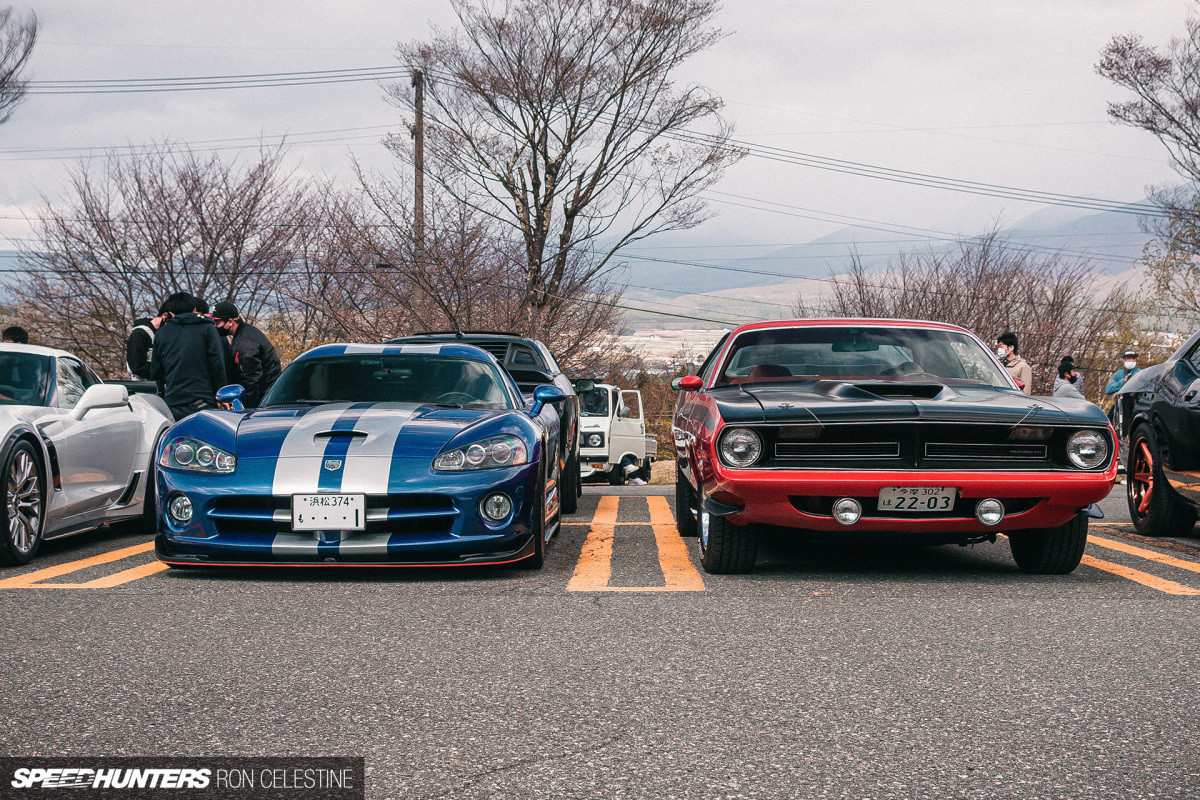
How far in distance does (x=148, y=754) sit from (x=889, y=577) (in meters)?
3.98

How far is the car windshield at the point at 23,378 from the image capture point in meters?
7.00

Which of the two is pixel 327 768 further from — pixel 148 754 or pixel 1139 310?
pixel 1139 310

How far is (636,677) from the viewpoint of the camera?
3809mm

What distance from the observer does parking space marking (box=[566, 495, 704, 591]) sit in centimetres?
569

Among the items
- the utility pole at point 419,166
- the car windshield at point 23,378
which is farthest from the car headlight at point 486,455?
the utility pole at point 419,166

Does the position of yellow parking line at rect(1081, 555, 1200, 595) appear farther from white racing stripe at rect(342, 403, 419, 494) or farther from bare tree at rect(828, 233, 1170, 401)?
bare tree at rect(828, 233, 1170, 401)

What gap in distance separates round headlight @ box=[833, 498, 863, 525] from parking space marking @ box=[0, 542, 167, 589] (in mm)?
3594

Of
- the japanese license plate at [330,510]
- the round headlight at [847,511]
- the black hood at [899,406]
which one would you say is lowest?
the japanese license plate at [330,510]

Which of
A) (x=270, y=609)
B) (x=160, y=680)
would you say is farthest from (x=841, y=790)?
(x=270, y=609)

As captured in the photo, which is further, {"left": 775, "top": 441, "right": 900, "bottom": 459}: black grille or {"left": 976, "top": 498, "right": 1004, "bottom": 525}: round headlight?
{"left": 775, "top": 441, "right": 900, "bottom": 459}: black grille

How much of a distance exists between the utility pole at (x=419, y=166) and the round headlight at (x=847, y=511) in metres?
19.4

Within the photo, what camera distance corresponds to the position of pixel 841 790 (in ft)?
8.95

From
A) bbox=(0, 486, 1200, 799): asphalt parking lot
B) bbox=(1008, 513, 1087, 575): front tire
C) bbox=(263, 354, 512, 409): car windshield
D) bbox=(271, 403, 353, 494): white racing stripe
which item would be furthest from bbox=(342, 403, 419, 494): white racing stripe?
bbox=(1008, 513, 1087, 575): front tire

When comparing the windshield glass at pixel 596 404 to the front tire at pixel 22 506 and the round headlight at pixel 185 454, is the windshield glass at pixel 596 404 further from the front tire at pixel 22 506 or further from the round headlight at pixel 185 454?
the round headlight at pixel 185 454
